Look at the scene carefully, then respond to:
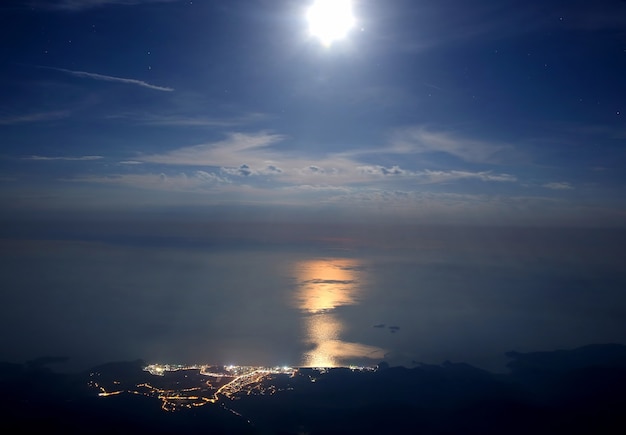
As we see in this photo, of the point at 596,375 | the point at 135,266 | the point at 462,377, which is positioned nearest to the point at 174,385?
the point at 462,377

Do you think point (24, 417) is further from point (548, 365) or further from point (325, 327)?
point (325, 327)

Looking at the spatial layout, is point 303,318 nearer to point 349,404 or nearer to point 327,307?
point 327,307

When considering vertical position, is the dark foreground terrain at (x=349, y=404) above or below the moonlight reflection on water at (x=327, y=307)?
above

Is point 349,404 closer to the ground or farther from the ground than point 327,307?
farther from the ground

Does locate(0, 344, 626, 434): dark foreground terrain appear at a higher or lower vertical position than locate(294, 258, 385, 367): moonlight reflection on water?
higher

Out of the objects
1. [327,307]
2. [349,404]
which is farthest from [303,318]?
[349,404]

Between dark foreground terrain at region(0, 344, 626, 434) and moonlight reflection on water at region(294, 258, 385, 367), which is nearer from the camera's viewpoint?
dark foreground terrain at region(0, 344, 626, 434)

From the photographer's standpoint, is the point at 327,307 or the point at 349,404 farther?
the point at 327,307

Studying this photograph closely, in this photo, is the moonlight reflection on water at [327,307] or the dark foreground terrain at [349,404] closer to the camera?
the dark foreground terrain at [349,404]
